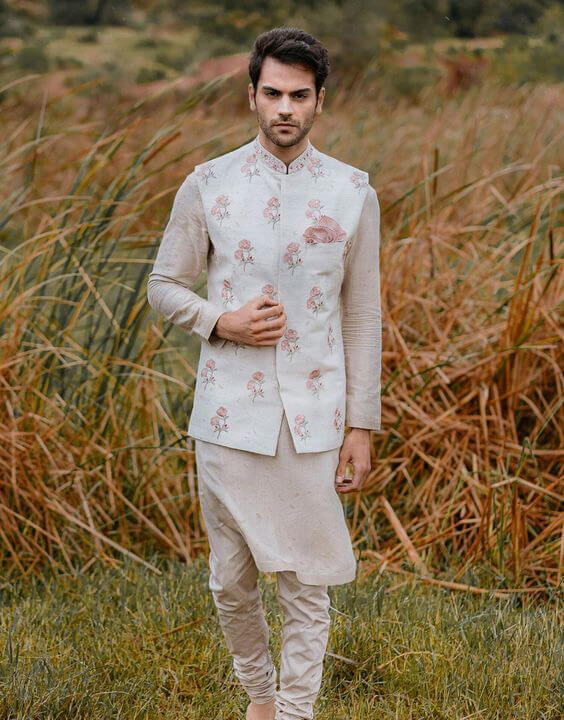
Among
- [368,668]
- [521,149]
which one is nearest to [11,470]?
[368,668]

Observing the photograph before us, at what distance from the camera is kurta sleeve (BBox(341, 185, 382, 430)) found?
242cm

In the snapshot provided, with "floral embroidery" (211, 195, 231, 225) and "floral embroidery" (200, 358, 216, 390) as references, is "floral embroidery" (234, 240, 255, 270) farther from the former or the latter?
"floral embroidery" (200, 358, 216, 390)

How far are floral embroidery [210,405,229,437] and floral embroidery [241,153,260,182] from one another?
0.50 m

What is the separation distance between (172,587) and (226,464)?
99cm

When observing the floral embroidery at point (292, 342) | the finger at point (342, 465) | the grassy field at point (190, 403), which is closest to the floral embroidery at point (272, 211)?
the floral embroidery at point (292, 342)

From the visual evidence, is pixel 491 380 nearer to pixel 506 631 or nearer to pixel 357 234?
pixel 506 631

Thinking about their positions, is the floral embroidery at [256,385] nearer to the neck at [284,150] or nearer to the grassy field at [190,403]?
the neck at [284,150]

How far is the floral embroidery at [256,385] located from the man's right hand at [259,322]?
0.27 feet

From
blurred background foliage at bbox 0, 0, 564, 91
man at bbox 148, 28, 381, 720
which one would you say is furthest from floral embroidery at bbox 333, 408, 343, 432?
blurred background foliage at bbox 0, 0, 564, 91

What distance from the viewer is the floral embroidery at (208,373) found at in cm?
237

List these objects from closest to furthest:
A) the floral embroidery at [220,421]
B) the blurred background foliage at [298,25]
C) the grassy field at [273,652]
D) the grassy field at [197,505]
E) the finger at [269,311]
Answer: the finger at [269,311] < the floral embroidery at [220,421] < the grassy field at [273,652] < the grassy field at [197,505] < the blurred background foliage at [298,25]

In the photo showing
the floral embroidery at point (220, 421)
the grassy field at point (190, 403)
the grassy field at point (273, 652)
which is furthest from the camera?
the grassy field at point (190, 403)

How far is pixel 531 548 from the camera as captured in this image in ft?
11.6

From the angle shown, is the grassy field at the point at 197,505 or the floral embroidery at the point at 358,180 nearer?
the floral embroidery at the point at 358,180
